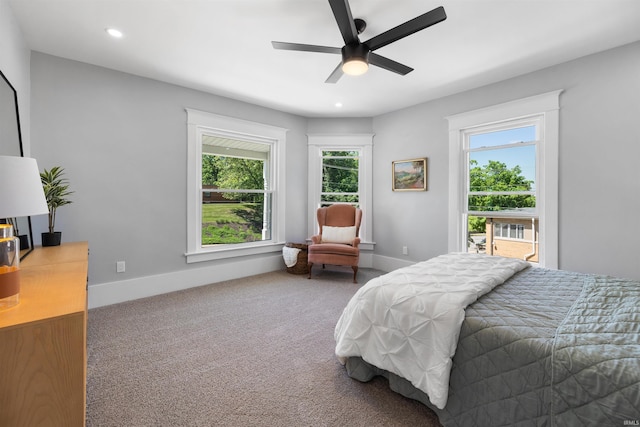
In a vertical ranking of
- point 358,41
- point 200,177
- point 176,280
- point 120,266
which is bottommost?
point 176,280

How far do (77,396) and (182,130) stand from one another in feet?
10.6

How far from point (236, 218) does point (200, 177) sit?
2.63 ft

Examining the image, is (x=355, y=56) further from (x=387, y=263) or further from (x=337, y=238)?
(x=387, y=263)

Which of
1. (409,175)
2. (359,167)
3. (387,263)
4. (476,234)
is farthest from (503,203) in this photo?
(359,167)

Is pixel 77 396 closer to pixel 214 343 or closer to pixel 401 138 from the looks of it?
pixel 214 343

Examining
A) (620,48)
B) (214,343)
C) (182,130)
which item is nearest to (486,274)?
(214,343)

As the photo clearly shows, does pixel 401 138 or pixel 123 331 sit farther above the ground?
pixel 401 138

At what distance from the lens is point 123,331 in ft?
8.00

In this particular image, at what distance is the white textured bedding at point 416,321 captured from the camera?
1.37 m

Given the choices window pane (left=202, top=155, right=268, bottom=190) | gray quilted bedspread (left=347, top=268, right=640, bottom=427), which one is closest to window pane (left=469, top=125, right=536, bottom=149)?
gray quilted bedspread (left=347, top=268, right=640, bottom=427)

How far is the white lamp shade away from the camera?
1089 mm

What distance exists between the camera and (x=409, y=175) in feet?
14.2

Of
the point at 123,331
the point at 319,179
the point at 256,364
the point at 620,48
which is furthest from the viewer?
the point at 319,179

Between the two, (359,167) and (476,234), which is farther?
(359,167)
